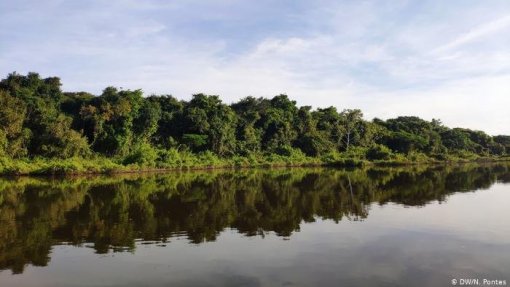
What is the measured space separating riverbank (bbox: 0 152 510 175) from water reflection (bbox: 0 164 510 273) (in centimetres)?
923

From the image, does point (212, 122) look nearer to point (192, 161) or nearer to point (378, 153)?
point (192, 161)

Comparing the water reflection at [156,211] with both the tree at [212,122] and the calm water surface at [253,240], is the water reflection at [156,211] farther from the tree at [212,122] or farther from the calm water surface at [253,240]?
the tree at [212,122]

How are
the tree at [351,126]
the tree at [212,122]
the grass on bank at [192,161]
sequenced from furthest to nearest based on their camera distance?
the tree at [351,126] → the tree at [212,122] → the grass on bank at [192,161]

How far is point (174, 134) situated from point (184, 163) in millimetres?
7187

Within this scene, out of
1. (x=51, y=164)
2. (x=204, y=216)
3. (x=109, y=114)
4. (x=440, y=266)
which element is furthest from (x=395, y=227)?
(x=109, y=114)

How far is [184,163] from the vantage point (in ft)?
148

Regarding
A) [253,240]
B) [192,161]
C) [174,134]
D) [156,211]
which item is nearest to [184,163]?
[192,161]

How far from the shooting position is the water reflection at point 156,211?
11.9m

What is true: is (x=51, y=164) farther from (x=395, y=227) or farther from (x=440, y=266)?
(x=440, y=266)

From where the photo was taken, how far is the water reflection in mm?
11914

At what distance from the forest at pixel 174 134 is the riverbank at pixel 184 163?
0.34 feet

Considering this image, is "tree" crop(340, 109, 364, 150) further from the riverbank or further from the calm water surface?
the calm water surface

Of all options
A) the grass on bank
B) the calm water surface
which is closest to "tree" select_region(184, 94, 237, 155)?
the grass on bank

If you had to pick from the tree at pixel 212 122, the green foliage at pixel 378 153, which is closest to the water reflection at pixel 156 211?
the tree at pixel 212 122
